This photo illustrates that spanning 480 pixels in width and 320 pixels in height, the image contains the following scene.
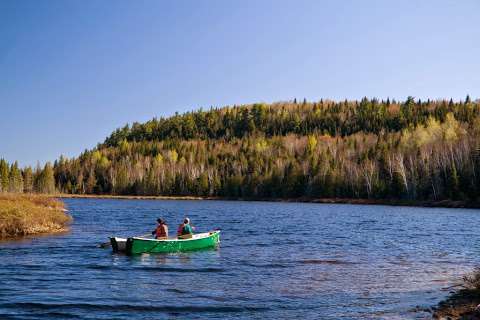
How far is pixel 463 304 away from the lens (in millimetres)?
20203

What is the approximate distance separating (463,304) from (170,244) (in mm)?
21483

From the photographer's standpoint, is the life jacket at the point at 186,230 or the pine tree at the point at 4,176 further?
the pine tree at the point at 4,176

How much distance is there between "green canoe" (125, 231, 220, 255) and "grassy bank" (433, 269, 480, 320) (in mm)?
19911

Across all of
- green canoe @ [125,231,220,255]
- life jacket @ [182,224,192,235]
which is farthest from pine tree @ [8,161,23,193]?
green canoe @ [125,231,220,255]

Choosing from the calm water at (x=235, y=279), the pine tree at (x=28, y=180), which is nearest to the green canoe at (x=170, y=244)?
the calm water at (x=235, y=279)

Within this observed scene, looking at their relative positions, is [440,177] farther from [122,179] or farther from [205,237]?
[122,179]

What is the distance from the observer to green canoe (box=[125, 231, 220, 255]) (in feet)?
113

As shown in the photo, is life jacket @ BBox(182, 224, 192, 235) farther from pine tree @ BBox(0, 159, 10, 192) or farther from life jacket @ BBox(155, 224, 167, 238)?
pine tree @ BBox(0, 159, 10, 192)

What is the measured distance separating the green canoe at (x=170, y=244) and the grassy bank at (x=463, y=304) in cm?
1991

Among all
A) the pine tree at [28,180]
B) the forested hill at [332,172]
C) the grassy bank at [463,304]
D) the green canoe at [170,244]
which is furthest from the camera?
the pine tree at [28,180]

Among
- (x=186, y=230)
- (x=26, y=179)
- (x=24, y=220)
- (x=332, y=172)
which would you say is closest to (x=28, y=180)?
(x=26, y=179)

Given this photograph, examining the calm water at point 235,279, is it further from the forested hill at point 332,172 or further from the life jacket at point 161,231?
the forested hill at point 332,172

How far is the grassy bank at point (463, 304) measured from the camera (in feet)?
60.5

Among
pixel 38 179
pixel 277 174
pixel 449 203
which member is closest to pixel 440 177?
pixel 449 203
